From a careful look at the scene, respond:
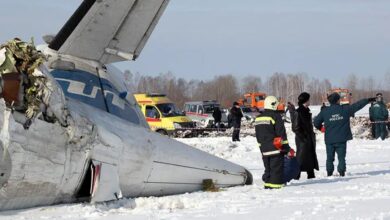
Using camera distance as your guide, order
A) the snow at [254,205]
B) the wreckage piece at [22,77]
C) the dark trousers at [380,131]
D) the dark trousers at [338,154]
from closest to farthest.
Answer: the wreckage piece at [22,77]
the snow at [254,205]
the dark trousers at [338,154]
the dark trousers at [380,131]

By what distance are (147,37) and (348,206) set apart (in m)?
4.04

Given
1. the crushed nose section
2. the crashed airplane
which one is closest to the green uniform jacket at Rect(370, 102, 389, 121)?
the crashed airplane

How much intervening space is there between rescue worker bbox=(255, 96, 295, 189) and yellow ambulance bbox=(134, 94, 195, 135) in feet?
75.5

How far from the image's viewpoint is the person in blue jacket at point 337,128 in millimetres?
11969

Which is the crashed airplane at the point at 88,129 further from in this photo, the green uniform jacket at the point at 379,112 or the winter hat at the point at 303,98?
the green uniform jacket at the point at 379,112

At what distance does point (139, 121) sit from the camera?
882cm

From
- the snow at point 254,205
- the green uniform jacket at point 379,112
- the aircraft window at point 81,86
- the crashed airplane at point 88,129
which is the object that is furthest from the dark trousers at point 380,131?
the aircraft window at point 81,86

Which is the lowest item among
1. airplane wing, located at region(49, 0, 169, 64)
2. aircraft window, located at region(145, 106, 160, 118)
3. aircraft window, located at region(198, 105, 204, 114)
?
aircraft window, located at region(198, 105, 204, 114)

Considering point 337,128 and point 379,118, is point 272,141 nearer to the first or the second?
point 337,128

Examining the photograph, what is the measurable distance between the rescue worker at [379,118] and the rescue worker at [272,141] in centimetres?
1559

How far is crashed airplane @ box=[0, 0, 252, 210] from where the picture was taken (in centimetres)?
593

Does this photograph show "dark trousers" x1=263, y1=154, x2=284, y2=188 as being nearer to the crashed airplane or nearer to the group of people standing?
the crashed airplane

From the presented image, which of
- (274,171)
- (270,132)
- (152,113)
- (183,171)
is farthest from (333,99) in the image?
(152,113)

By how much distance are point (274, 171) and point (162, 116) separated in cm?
2394
